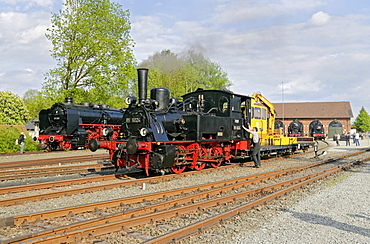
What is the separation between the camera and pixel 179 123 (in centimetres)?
1196

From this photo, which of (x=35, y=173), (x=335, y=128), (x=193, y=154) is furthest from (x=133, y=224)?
(x=335, y=128)

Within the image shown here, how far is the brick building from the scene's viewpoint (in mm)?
71562

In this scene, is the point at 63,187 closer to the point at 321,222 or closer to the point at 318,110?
the point at 321,222

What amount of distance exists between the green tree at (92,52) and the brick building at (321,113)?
49.3 metres

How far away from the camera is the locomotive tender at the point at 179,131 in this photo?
1056cm

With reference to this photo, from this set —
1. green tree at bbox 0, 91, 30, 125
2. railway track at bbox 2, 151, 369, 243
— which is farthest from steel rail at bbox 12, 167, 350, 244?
green tree at bbox 0, 91, 30, 125

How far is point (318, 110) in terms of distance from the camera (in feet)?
243

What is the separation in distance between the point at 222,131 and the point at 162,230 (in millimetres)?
8005

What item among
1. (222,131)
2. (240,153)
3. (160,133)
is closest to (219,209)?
(160,133)

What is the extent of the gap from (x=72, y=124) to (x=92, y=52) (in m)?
8.33

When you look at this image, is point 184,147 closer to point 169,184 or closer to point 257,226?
point 169,184

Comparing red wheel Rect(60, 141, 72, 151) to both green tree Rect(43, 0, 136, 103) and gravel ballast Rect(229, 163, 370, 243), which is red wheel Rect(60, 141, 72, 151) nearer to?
green tree Rect(43, 0, 136, 103)

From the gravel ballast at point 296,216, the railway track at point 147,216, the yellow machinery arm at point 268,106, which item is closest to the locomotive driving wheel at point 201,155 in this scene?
the gravel ballast at point 296,216

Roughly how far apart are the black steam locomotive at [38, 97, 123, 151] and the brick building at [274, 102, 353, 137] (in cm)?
5462
